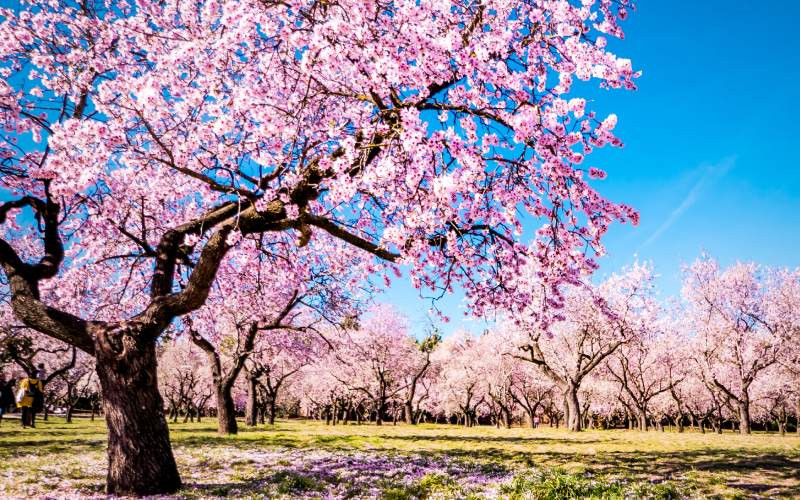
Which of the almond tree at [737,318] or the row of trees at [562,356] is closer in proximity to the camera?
the row of trees at [562,356]

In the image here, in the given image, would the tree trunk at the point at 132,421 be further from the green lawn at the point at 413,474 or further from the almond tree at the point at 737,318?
the almond tree at the point at 737,318

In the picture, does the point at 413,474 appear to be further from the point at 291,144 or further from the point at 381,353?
the point at 381,353

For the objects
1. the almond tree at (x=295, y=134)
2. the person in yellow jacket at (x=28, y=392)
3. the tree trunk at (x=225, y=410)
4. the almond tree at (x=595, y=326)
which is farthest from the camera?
the almond tree at (x=595, y=326)

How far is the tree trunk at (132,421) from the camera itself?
26.3 feet

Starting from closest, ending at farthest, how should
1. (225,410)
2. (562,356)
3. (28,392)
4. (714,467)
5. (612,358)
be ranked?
(714,467) < (225,410) < (28,392) < (562,356) < (612,358)

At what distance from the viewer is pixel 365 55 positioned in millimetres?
7066

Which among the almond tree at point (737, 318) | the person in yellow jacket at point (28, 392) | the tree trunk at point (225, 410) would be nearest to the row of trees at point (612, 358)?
the almond tree at point (737, 318)

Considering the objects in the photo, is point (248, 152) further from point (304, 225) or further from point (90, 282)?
point (90, 282)

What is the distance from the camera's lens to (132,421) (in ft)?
26.7

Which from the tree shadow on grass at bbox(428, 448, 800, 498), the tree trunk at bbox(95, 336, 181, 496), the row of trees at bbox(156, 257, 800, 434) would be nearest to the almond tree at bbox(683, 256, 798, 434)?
the row of trees at bbox(156, 257, 800, 434)

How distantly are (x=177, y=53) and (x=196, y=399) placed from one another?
77722 millimetres

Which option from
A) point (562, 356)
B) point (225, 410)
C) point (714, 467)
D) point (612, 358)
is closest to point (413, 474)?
point (714, 467)

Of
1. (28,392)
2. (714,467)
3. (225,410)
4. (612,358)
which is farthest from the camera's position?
(612,358)

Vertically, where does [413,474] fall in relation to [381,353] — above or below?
below
